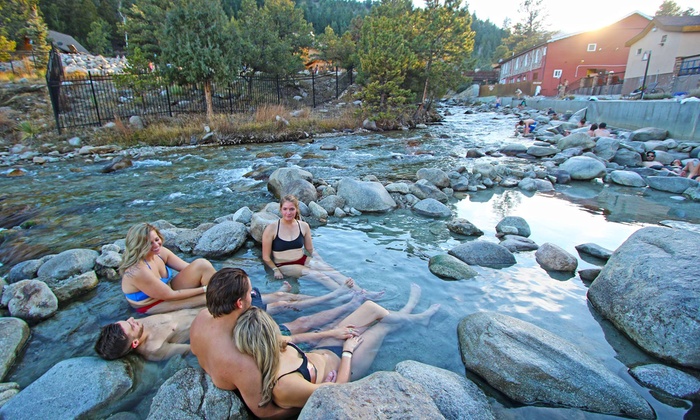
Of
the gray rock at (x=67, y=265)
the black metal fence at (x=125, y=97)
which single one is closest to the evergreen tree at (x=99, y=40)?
the black metal fence at (x=125, y=97)

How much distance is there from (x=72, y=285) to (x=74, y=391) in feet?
7.02

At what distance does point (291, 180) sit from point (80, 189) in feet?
18.9

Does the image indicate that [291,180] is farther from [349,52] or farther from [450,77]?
[349,52]

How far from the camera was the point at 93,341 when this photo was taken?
3604mm

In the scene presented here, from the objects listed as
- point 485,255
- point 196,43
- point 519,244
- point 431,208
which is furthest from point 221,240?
point 196,43

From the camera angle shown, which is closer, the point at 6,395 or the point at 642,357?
the point at 6,395

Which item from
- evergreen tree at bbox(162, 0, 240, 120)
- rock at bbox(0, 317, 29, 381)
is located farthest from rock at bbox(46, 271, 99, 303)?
evergreen tree at bbox(162, 0, 240, 120)

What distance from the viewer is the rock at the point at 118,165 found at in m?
11.2

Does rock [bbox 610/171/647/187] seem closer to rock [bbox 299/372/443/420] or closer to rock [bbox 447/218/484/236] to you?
rock [bbox 447/218/484/236]

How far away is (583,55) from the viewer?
42.2 metres

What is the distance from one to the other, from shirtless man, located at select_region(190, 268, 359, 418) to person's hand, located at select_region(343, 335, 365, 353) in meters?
0.77

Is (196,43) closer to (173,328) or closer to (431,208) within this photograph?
(431,208)

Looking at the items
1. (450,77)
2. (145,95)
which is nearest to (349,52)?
(450,77)

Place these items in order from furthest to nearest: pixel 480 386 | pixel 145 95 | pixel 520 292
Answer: pixel 145 95, pixel 520 292, pixel 480 386
